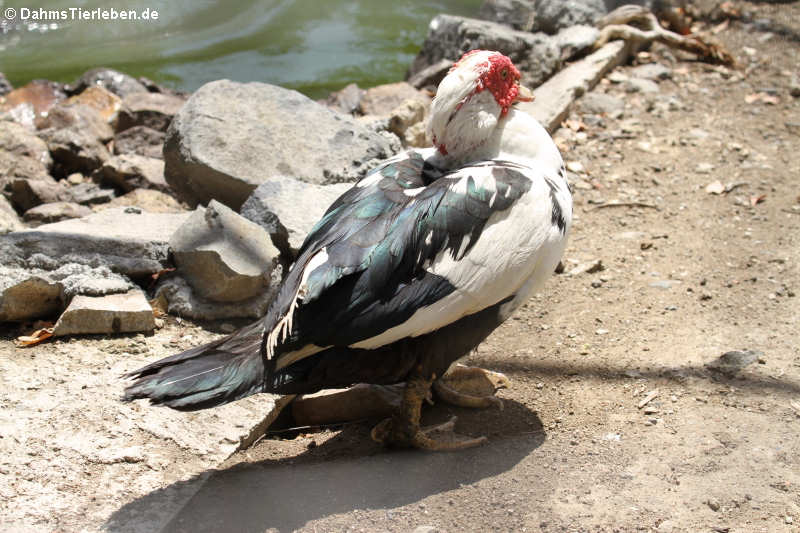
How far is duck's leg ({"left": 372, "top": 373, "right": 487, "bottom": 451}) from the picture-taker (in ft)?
9.64

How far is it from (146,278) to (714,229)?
2810 millimetres

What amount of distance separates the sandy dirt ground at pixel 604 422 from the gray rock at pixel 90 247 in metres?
0.35

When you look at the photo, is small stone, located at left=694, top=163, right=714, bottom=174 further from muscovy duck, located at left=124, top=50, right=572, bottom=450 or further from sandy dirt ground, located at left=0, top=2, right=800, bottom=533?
muscovy duck, located at left=124, top=50, right=572, bottom=450

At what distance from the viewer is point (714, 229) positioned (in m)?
4.33

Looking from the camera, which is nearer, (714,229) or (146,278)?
(146,278)

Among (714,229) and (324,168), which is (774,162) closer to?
(714,229)

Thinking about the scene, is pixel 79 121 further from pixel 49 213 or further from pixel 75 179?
pixel 49 213

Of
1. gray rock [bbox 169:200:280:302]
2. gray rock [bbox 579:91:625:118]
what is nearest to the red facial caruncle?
gray rock [bbox 169:200:280:302]

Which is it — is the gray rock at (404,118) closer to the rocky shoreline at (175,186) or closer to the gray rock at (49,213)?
the rocky shoreline at (175,186)

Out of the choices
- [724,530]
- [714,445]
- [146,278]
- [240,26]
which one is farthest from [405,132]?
[240,26]

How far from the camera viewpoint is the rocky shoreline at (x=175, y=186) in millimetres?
3441

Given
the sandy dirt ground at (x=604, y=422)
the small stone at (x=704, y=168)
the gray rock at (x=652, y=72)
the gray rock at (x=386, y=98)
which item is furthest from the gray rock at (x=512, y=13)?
the sandy dirt ground at (x=604, y=422)

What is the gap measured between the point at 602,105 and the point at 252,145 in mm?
2644

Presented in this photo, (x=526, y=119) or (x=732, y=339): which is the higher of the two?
(x=526, y=119)
